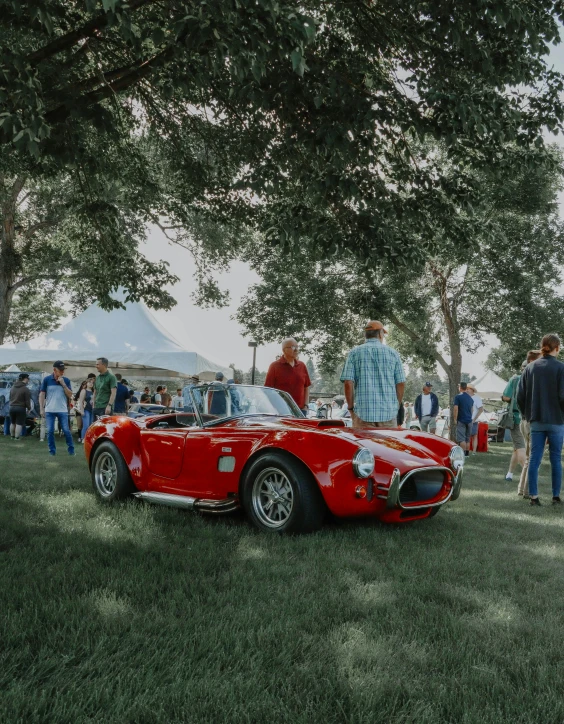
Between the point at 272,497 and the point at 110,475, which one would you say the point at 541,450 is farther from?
the point at 110,475

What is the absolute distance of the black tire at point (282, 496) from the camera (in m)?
4.59

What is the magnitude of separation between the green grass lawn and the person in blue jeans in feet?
7.26

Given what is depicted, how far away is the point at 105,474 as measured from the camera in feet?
20.9

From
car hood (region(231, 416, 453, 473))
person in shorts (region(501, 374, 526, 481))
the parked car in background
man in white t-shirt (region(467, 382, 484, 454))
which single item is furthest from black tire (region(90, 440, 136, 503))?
man in white t-shirt (region(467, 382, 484, 454))

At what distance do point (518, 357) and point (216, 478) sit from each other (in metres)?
17.0

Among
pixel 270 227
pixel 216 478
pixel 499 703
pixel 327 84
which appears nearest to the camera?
pixel 499 703

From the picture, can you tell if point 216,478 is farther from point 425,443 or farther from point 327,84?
point 327,84

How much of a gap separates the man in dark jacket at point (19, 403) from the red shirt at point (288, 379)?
10.2 meters

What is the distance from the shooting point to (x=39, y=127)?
4.52m

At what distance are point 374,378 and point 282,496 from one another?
2.33 m

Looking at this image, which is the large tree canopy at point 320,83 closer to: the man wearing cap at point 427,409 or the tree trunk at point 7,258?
the man wearing cap at point 427,409

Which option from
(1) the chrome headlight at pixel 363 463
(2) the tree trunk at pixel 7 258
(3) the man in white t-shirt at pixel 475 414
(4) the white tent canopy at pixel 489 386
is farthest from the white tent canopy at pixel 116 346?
(4) the white tent canopy at pixel 489 386

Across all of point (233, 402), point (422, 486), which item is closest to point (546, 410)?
point (422, 486)

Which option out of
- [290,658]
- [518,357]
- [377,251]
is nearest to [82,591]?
[290,658]
